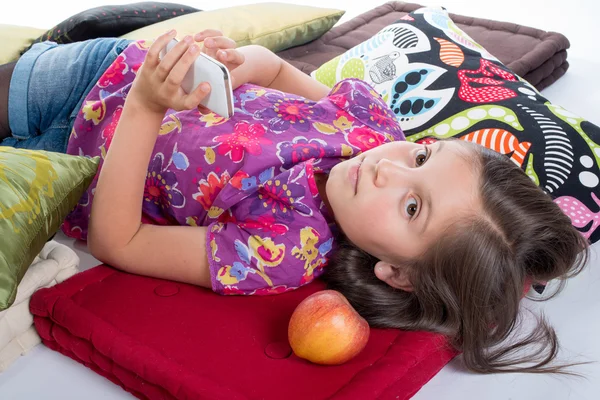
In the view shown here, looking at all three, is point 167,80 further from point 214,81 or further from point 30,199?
point 30,199

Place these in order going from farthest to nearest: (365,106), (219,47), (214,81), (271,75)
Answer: (271,75) → (365,106) → (219,47) → (214,81)

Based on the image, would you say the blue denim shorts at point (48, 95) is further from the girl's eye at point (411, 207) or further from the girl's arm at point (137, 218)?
the girl's eye at point (411, 207)

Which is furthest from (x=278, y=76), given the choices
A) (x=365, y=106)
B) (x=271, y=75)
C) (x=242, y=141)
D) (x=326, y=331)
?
(x=326, y=331)

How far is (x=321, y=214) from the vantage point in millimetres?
1094

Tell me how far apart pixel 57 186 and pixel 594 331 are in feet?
2.87

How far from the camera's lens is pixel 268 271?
3.43ft

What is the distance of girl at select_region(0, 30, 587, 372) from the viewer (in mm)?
984

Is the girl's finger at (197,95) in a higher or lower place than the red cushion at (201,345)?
higher

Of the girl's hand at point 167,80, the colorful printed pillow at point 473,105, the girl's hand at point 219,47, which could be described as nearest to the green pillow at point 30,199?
the girl's hand at point 167,80

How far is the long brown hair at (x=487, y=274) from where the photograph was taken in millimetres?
980

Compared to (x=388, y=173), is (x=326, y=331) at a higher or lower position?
lower

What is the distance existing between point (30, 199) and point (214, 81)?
31cm

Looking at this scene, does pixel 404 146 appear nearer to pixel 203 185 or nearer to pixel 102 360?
pixel 203 185

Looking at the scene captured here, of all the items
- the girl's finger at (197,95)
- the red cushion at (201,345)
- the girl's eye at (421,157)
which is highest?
the girl's finger at (197,95)
